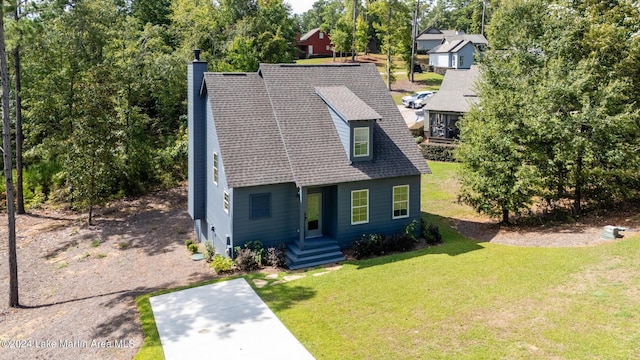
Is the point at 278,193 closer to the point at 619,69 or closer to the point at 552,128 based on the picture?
the point at 552,128

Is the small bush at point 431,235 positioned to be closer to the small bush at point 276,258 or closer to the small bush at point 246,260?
the small bush at point 276,258

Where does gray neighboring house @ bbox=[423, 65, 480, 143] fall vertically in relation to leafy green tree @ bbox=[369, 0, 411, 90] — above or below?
below

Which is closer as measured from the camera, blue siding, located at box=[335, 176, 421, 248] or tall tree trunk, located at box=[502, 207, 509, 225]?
blue siding, located at box=[335, 176, 421, 248]

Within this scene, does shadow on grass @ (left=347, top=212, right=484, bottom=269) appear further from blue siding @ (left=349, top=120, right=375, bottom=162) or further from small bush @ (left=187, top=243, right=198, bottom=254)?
small bush @ (left=187, top=243, right=198, bottom=254)

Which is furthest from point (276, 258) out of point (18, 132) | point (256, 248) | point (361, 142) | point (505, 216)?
point (18, 132)

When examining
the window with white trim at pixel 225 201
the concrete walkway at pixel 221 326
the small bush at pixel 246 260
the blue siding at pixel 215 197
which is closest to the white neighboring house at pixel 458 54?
the blue siding at pixel 215 197

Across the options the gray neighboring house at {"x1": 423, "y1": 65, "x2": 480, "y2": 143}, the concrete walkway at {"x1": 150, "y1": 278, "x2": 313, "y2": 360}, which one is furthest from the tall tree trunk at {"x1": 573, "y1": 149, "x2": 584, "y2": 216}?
the concrete walkway at {"x1": 150, "y1": 278, "x2": 313, "y2": 360}

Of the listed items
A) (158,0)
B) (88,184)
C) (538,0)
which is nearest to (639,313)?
(88,184)

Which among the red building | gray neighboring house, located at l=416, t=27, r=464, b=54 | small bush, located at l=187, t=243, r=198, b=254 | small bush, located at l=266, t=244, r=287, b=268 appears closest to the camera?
small bush, located at l=266, t=244, r=287, b=268
